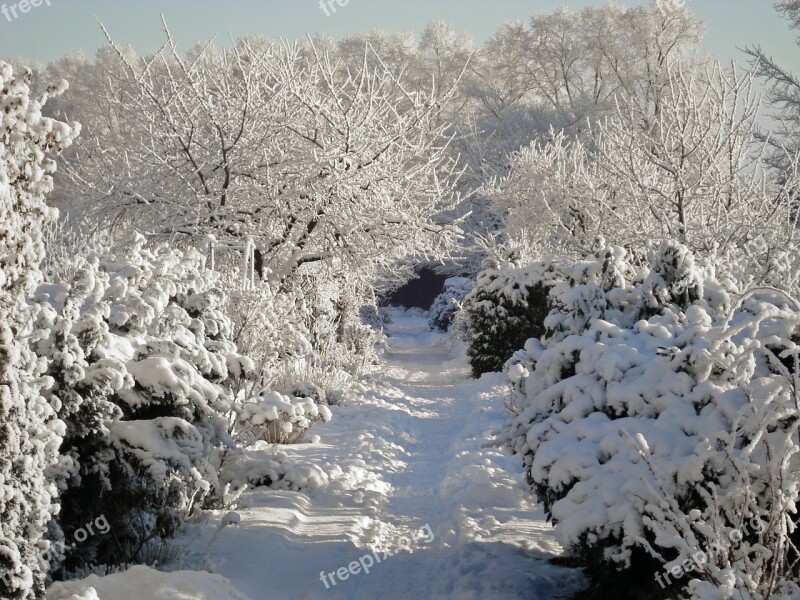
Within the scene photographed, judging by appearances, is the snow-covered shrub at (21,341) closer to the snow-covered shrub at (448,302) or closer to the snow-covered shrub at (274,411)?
the snow-covered shrub at (274,411)

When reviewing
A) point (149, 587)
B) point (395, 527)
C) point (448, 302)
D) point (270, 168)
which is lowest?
point (395, 527)

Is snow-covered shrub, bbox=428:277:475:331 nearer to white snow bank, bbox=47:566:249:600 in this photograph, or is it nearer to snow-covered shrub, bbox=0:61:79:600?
white snow bank, bbox=47:566:249:600

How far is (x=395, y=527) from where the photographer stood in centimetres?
Answer: 552

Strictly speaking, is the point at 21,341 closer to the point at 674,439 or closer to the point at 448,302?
the point at 674,439

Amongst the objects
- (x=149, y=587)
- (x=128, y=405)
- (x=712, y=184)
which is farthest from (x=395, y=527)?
(x=712, y=184)

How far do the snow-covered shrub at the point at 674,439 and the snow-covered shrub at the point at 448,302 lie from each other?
64.3 feet

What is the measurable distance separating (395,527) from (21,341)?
3.48 meters

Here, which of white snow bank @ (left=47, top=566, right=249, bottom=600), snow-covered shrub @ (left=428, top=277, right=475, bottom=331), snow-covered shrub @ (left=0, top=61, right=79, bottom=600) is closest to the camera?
snow-covered shrub @ (left=0, top=61, right=79, bottom=600)

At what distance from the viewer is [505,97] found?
36.4 m

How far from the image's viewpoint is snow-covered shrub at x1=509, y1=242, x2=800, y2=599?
283cm

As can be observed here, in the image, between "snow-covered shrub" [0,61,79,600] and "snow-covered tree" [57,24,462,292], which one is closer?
"snow-covered shrub" [0,61,79,600]

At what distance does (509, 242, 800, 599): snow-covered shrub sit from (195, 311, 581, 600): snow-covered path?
0.83 m

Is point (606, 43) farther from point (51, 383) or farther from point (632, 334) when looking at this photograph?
point (51, 383)

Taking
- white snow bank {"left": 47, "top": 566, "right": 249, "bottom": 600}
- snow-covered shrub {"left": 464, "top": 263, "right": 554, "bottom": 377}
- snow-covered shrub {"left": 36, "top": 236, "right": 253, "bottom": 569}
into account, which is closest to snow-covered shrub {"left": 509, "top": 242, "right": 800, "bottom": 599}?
white snow bank {"left": 47, "top": 566, "right": 249, "bottom": 600}
